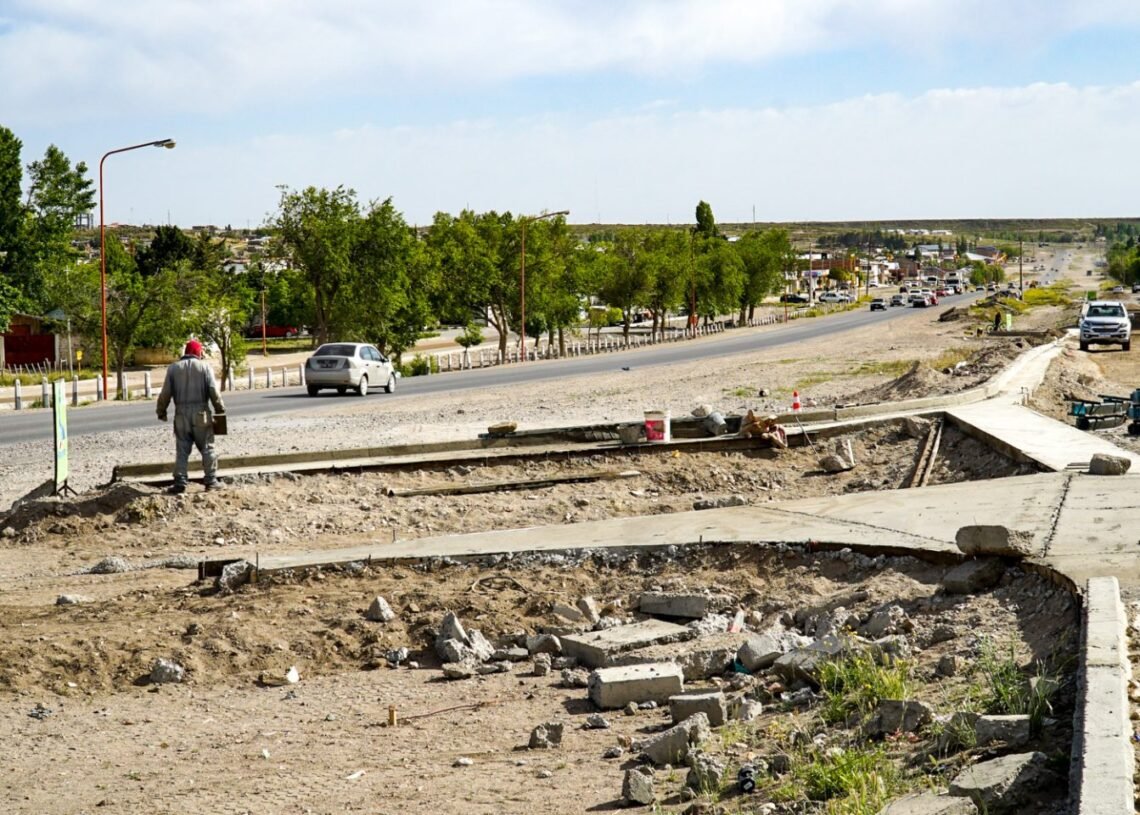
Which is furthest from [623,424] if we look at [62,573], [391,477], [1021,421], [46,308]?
[46,308]

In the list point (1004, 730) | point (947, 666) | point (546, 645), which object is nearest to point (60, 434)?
point (546, 645)

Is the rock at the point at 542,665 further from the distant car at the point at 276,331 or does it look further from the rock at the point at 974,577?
the distant car at the point at 276,331

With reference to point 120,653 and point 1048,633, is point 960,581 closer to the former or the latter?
point 1048,633

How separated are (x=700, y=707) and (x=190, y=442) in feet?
32.7

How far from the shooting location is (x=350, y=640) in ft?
36.1

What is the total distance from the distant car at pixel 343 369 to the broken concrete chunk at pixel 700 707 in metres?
30.8

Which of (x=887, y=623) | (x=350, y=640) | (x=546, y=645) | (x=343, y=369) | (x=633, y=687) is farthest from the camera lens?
(x=343, y=369)

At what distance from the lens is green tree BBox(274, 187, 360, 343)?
60156 millimetres

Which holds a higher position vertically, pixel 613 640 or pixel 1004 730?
pixel 1004 730

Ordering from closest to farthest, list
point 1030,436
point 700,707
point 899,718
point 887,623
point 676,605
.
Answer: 1. point 899,718
2. point 700,707
3. point 887,623
4. point 676,605
5. point 1030,436

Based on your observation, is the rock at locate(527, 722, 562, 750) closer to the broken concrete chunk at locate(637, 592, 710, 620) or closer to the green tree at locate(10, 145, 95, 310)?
the broken concrete chunk at locate(637, 592, 710, 620)

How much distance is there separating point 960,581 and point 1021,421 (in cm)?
1331

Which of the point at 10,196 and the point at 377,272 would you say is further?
the point at 10,196

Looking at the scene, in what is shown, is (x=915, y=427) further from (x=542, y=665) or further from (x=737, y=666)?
(x=737, y=666)
